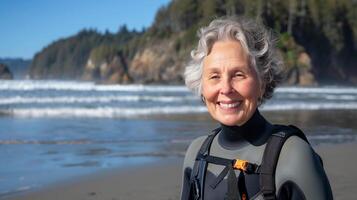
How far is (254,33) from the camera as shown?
6.08 ft

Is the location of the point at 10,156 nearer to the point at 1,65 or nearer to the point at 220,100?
the point at 220,100

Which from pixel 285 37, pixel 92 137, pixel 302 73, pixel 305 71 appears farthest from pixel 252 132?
pixel 285 37

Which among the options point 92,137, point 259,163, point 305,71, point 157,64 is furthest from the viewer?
point 157,64

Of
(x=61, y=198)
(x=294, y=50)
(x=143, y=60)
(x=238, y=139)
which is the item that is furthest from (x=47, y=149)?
(x=143, y=60)

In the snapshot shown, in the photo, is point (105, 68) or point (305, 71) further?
point (105, 68)

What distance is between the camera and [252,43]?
1.83 meters

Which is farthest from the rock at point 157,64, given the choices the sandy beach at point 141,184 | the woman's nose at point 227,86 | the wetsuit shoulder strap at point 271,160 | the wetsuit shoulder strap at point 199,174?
the wetsuit shoulder strap at point 271,160

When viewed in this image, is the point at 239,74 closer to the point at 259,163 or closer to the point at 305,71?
the point at 259,163

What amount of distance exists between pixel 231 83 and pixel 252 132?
23 cm

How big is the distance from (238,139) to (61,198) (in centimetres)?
427

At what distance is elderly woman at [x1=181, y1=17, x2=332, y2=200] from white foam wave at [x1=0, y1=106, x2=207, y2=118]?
15.2m

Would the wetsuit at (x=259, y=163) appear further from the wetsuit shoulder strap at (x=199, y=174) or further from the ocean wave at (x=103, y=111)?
the ocean wave at (x=103, y=111)

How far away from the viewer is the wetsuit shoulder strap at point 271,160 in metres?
1.65

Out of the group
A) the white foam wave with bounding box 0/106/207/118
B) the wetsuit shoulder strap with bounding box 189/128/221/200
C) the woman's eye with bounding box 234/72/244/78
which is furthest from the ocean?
the woman's eye with bounding box 234/72/244/78
